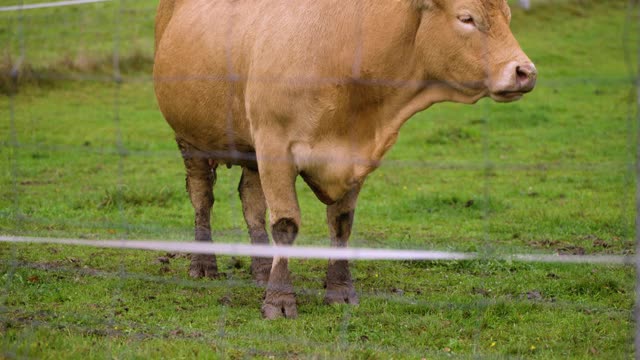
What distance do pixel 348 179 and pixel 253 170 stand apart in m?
1.46

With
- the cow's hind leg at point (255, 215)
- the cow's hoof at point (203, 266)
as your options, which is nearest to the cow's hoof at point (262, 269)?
the cow's hind leg at point (255, 215)

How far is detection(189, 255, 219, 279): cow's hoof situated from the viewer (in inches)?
266

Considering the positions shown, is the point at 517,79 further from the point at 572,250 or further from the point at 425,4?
the point at 572,250

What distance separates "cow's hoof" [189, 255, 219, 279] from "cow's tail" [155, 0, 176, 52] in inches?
67.8

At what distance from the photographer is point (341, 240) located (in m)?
6.05

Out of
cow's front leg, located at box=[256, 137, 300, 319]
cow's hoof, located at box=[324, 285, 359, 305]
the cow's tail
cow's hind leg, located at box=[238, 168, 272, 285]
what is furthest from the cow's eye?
the cow's tail

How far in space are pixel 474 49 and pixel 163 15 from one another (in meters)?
3.15

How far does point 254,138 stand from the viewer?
5.71 metres

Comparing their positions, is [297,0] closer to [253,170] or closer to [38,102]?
[253,170]

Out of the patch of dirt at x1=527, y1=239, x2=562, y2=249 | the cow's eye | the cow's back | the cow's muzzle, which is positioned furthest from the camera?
the patch of dirt at x1=527, y1=239, x2=562, y2=249

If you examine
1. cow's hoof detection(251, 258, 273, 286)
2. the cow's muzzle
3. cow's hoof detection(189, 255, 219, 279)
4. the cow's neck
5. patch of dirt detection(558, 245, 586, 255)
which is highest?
the cow's muzzle

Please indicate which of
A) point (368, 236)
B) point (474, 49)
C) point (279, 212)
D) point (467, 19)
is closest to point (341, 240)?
point (279, 212)

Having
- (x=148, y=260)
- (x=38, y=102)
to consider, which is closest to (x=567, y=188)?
(x=148, y=260)

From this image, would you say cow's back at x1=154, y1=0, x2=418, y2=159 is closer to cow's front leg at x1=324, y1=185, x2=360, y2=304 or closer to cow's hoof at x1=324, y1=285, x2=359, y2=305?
cow's front leg at x1=324, y1=185, x2=360, y2=304
